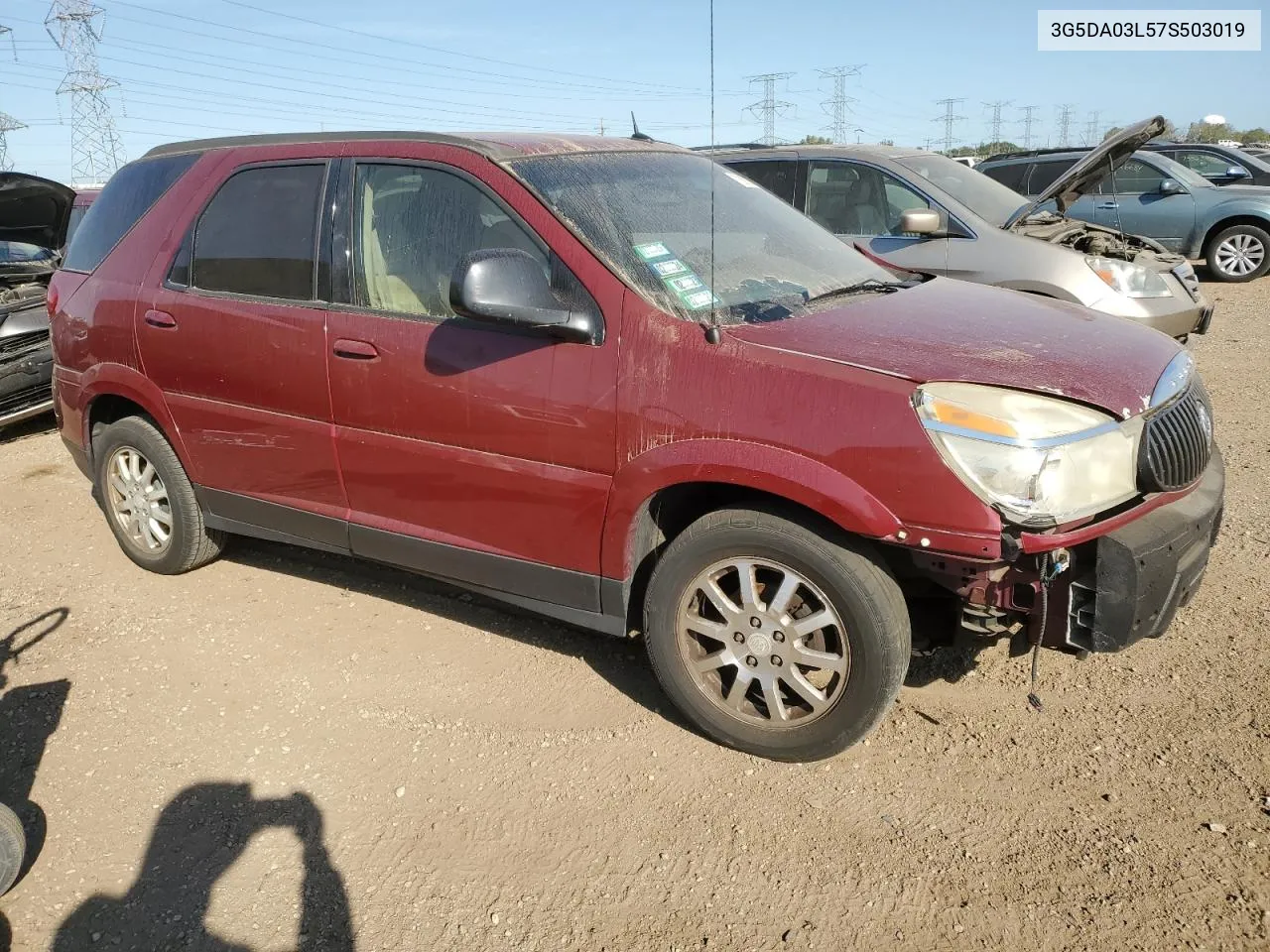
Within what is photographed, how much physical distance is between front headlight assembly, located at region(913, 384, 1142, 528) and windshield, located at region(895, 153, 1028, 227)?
4.99 m

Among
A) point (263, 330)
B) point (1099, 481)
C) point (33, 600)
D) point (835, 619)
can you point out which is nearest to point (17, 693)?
point (33, 600)

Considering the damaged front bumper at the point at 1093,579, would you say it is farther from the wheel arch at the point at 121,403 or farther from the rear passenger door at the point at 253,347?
the wheel arch at the point at 121,403

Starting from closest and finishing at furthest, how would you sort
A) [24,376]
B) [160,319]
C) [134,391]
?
[160,319] < [134,391] < [24,376]

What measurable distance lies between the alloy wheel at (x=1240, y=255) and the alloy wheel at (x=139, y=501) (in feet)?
41.7

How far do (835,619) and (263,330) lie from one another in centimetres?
243

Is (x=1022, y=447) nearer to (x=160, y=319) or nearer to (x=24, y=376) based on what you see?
(x=160, y=319)

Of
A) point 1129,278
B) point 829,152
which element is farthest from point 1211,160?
point 829,152

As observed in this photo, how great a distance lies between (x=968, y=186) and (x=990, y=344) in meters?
5.36

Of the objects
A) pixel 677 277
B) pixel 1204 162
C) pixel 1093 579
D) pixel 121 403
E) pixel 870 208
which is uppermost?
pixel 1204 162

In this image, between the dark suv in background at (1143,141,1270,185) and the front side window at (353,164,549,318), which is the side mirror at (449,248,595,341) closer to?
the front side window at (353,164,549,318)

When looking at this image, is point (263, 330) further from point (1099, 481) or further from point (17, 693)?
point (1099, 481)

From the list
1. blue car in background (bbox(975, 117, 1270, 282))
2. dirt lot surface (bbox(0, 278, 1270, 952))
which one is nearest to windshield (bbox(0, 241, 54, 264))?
dirt lot surface (bbox(0, 278, 1270, 952))

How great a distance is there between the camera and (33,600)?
15.1 ft

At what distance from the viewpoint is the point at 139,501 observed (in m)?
4.73
